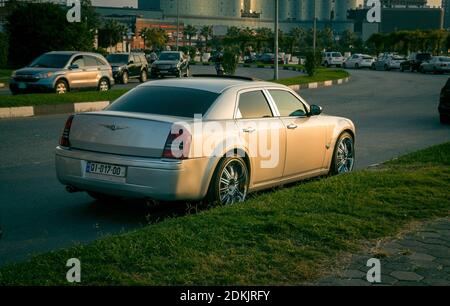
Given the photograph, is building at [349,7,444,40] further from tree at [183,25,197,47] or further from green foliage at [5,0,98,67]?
green foliage at [5,0,98,67]

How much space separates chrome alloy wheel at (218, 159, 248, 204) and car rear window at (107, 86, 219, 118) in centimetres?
65

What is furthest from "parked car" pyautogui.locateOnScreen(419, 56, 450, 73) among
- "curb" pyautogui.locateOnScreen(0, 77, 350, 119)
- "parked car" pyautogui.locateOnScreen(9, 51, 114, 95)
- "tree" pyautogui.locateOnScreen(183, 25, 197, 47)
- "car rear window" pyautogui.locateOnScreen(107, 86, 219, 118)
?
"tree" pyautogui.locateOnScreen(183, 25, 197, 47)

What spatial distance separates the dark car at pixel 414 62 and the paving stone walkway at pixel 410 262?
168 feet

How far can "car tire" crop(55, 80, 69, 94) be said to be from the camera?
66.6 feet

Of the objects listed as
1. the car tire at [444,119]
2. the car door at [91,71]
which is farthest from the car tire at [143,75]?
the car tire at [444,119]

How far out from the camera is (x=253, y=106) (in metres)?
7.22

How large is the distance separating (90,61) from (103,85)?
107 cm

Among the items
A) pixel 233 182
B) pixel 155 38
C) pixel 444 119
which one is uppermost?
pixel 155 38

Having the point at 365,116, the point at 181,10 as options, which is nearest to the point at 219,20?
the point at 181,10

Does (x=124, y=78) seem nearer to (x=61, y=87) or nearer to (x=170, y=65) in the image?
(x=170, y=65)

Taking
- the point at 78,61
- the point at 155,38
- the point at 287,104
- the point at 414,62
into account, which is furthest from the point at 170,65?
the point at 155,38

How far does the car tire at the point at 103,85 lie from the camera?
22.4m
